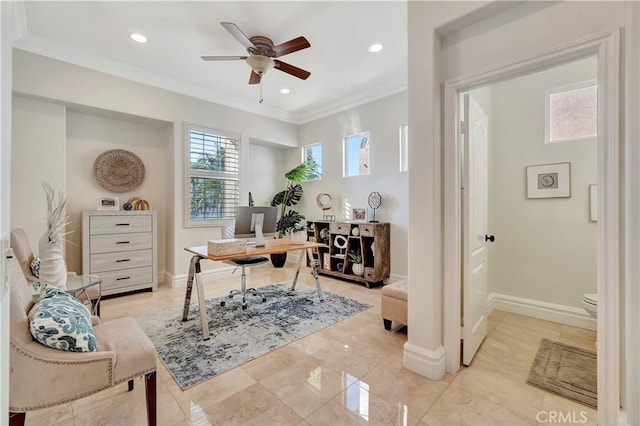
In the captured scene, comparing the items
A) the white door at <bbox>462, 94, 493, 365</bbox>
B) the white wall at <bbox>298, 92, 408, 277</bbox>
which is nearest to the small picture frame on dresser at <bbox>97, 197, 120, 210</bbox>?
the white wall at <bbox>298, 92, 408, 277</bbox>

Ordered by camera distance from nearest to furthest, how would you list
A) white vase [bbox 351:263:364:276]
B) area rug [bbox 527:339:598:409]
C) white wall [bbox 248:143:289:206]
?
area rug [bbox 527:339:598:409] < white vase [bbox 351:263:364:276] < white wall [bbox 248:143:289:206]

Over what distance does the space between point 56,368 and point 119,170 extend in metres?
3.51

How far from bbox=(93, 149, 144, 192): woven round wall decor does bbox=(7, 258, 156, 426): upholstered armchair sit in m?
2.93

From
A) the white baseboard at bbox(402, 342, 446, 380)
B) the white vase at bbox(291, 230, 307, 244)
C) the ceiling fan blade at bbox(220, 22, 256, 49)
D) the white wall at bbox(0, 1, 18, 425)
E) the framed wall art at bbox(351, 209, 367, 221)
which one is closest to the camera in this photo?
the white wall at bbox(0, 1, 18, 425)

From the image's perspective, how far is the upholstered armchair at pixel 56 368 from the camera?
112 centimetres

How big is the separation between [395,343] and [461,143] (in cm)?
172

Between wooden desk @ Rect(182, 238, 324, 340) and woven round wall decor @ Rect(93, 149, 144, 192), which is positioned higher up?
woven round wall decor @ Rect(93, 149, 144, 192)

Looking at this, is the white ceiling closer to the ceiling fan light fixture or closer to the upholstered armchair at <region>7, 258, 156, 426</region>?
the ceiling fan light fixture

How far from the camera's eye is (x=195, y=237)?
4.29 m

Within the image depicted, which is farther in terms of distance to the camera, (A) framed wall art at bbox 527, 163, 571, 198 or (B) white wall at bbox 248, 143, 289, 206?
(B) white wall at bbox 248, 143, 289, 206

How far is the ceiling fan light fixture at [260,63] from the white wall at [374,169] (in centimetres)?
198

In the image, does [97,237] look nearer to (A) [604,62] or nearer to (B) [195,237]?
(B) [195,237]

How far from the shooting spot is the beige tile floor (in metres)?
1.54

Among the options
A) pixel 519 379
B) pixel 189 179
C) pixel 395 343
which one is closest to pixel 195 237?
pixel 189 179
